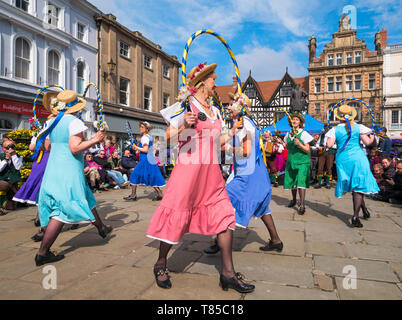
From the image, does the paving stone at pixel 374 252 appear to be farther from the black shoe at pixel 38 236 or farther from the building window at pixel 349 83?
the building window at pixel 349 83

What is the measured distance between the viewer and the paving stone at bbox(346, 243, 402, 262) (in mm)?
3346

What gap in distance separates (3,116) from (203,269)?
44.8 ft

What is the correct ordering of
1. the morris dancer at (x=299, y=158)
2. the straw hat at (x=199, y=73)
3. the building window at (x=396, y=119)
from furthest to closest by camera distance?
the building window at (x=396, y=119) → the morris dancer at (x=299, y=158) → the straw hat at (x=199, y=73)

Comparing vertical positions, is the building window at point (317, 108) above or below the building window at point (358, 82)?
below

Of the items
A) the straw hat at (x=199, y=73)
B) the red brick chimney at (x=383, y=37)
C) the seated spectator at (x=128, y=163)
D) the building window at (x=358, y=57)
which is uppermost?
the red brick chimney at (x=383, y=37)

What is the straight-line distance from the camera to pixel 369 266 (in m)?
3.06

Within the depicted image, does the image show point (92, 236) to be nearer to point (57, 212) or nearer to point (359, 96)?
point (57, 212)

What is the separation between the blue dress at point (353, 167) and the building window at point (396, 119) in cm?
3287

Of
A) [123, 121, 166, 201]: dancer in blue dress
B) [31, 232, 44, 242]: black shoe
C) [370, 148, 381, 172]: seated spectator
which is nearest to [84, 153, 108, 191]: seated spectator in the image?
[123, 121, 166, 201]: dancer in blue dress

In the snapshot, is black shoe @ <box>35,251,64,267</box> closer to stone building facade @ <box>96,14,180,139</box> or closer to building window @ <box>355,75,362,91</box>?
stone building facade @ <box>96,14,180,139</box>

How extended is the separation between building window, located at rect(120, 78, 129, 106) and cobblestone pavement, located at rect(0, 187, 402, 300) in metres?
16.3

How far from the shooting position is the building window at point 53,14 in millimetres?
14759

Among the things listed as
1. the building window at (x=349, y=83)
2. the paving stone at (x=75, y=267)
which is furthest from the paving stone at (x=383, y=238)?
the building window at (x=349, y=83)

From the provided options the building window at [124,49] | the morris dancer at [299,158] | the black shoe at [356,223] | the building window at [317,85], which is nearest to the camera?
the black shoe at [356,223]
